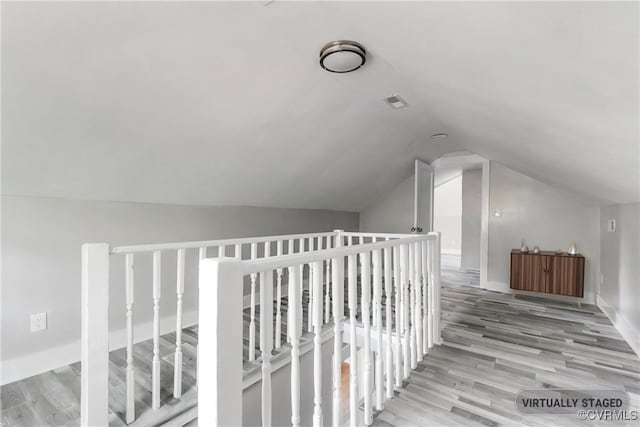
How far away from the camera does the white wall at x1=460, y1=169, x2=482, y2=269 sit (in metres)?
6.20

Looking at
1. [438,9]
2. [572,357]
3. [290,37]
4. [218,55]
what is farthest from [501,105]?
[572,357]

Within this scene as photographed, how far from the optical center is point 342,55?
187cm

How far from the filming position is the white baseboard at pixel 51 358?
205 centimetres

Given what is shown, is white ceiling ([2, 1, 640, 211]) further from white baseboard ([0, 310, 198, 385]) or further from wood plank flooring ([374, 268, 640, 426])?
wood plank flooring ([374, 268, 640, 426])

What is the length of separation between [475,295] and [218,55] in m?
4.33

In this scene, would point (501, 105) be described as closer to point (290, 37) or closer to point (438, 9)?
point (438, 9)

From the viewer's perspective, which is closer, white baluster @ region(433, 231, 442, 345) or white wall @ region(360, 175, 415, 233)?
white baluster @ region(433, 231, 442, 345)

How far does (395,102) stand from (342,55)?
1.09 meters

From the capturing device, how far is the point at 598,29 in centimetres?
91

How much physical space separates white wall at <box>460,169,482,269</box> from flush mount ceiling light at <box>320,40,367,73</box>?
5.14m

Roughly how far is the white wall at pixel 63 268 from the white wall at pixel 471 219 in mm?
5542

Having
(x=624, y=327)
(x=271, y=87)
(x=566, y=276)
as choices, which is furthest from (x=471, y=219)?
(x=271, y=87)

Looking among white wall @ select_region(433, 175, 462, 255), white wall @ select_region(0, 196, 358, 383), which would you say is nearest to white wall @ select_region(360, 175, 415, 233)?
white wall @ select_region(433, 175, 462, 255)

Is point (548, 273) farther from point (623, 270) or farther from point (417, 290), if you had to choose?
point (417, 290)
